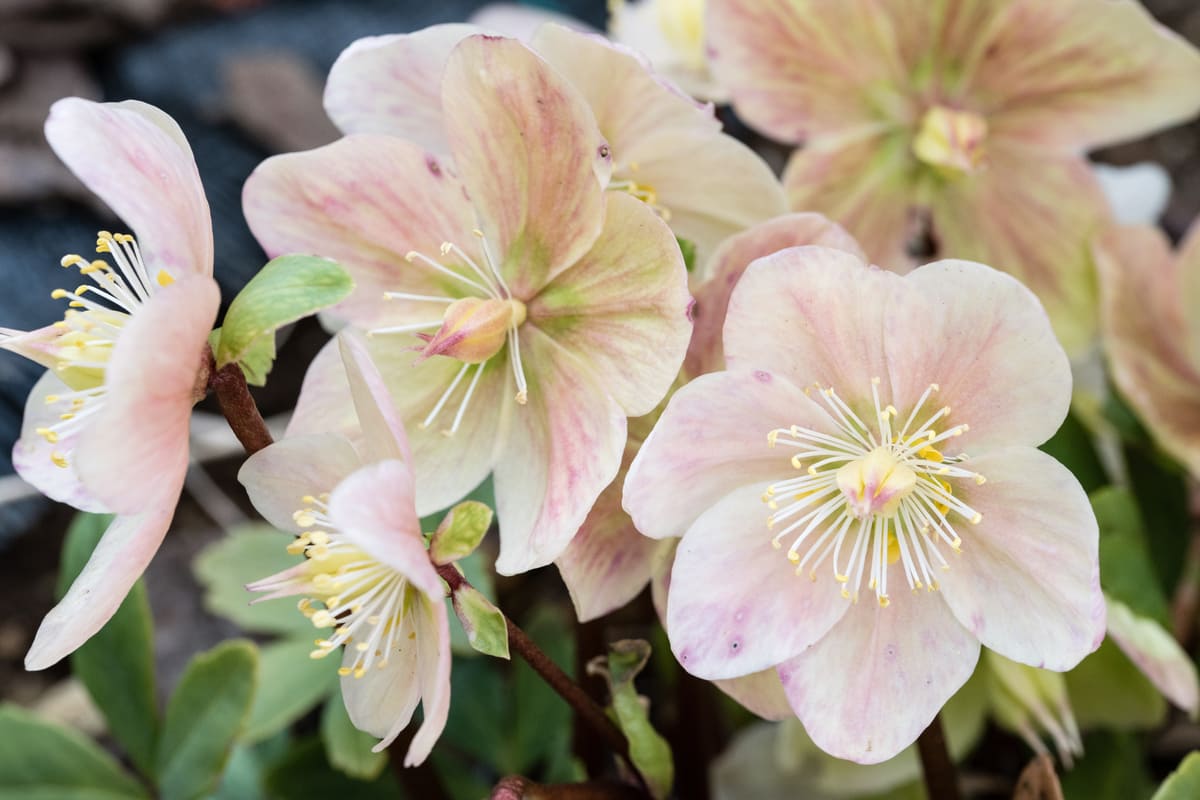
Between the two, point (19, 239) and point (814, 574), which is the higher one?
point (814, 574)

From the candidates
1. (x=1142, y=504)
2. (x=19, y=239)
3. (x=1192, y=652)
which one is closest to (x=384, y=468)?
(x=1142, y=504)

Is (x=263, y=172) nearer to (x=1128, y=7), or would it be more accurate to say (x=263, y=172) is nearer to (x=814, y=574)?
(x=814, y=574)

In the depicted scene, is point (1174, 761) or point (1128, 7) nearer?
point (1128, 7)

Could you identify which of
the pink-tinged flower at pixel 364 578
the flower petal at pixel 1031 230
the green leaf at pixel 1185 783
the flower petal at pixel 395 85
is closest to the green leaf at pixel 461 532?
the pink-tinged flower at pixel 364 578

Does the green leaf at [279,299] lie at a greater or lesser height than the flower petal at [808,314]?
greater

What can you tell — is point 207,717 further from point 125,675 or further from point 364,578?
point 364,578

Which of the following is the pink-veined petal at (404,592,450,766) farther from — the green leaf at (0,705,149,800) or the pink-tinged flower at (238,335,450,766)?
the green leaf at (0,705,149,800)

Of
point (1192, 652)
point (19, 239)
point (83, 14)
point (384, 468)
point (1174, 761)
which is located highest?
point (384, 468)

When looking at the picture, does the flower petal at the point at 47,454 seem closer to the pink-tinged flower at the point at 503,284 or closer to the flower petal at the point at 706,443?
the pink-tinged flower at the point at 503,284
